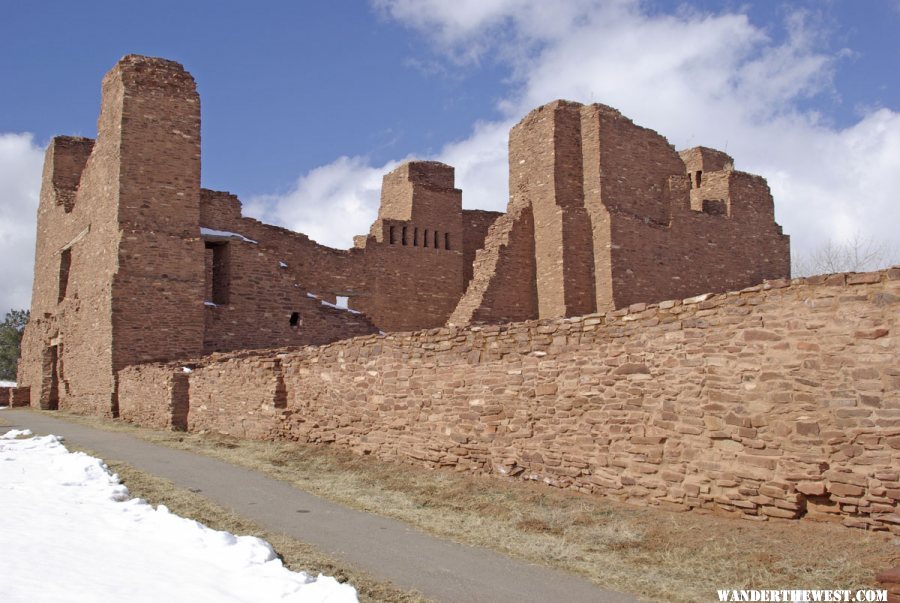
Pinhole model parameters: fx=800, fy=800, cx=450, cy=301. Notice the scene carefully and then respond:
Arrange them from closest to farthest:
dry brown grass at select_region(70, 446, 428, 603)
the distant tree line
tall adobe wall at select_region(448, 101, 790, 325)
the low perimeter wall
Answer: dry brown grass at select_region(70, 446, 428, 603), the low perimeter wall, tall adobe wall at select_region(448, 101, 790, 325), the distant tree line

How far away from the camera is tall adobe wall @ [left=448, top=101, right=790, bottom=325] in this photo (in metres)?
20.6

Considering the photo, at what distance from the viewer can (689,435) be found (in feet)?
27.4

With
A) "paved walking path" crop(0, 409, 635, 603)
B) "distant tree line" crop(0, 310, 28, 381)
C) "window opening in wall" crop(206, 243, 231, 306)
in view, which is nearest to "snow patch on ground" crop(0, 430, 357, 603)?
"paved walking path" crop(0, 409, 635, 603)

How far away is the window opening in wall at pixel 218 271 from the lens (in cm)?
2273

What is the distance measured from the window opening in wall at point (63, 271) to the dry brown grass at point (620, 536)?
1936cm

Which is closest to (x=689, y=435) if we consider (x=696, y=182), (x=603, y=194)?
(x=603, y=194)

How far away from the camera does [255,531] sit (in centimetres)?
758

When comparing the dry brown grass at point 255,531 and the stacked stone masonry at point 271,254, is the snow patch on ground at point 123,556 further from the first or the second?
the stacked stone masonry at point 271,254

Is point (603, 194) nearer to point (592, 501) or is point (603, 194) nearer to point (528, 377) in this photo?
point (528, 377)

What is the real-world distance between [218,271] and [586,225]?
10.6 m

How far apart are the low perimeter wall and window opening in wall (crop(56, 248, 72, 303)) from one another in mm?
18180

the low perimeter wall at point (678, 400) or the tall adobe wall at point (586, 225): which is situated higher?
the tall adobe wall at point (586, 225)

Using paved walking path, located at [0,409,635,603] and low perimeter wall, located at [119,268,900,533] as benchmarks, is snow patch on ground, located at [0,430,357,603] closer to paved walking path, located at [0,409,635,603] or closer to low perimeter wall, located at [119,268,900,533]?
paved walking path, located at [0,409,635,603]

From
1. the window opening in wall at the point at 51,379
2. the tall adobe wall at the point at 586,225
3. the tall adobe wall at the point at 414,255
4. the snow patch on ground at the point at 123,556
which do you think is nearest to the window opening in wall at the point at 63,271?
the window opening in wall at the point at 51,379
